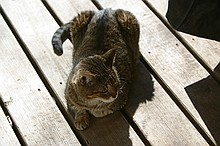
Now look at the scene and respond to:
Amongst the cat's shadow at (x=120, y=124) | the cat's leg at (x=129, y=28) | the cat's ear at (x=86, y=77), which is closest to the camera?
the cat's ear at (x=86, y=77)

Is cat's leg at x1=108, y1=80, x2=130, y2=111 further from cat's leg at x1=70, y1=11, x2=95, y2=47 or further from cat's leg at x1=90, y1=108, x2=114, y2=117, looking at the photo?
cat's leg at x1=70, y1=11, x2=95, y2=47

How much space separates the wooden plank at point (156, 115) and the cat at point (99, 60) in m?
0.06

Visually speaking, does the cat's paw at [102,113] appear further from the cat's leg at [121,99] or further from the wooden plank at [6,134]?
the wooden plank at [6,134]

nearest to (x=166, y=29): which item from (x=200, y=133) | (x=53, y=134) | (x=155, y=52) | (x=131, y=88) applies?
(x=155, y=52)

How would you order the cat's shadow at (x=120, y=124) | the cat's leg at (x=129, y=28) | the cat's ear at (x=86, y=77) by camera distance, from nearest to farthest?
1. the cat's ear at (x=86, y=77)
2. the cat's shadow at (x=120, y=124)
3. the cat's leg at (x=129, y=28)

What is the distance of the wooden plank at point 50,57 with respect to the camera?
2.04 metres

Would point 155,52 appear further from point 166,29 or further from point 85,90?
point 85,90

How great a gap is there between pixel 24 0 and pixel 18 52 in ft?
1.12

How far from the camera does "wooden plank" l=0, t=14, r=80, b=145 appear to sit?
2047mm

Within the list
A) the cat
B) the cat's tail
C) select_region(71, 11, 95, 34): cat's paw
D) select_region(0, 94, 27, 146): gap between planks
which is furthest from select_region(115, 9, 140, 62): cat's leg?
select_region(0, 94, 27, 146): gap between planks

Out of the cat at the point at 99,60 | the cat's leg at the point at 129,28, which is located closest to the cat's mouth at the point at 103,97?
the cat at the point at 99,60

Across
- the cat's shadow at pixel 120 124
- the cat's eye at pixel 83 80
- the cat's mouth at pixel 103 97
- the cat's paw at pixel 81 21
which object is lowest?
the cat's shadow at pixel 120 124

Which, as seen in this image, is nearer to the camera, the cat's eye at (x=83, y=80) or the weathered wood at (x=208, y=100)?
the cat's eye at (x=83, y=80)

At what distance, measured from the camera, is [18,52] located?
2.32 metres
